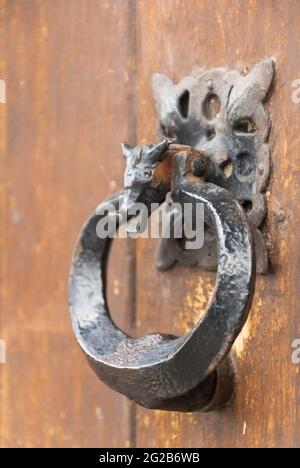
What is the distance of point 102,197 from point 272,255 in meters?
0.21

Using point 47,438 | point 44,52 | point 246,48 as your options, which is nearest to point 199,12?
point 246,48

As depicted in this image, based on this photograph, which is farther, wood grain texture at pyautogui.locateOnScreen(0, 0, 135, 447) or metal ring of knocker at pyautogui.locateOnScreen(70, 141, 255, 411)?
wood grain texture at pyautogui.locateOnScreen(0, 0, 135, 447)

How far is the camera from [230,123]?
592 mm

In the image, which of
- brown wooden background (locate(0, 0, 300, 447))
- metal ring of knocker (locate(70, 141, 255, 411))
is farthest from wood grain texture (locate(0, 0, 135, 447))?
metal ring of knocker (locate(70, 141, 255, 411))

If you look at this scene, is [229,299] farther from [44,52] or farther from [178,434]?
[44,52]

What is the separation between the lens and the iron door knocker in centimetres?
51

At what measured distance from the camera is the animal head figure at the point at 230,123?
58 cm

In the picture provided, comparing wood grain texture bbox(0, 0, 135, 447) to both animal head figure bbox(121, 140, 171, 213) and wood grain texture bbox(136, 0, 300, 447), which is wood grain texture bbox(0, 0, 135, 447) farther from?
animal head figure bbox(121, 140, 171, 213)

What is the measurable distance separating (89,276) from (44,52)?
28 cm

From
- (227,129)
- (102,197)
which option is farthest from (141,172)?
(102,197)

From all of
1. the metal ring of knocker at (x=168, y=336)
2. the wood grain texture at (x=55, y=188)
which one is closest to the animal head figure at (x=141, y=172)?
the metal ring of knocker at (x=168, y=336)

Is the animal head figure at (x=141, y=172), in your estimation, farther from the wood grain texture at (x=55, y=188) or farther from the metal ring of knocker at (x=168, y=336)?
the wood grain texture at (x=55, y=188)

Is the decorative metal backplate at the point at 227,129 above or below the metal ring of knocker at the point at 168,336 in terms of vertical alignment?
above
